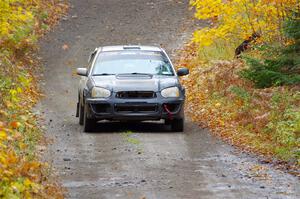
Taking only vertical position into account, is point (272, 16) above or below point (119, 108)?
above

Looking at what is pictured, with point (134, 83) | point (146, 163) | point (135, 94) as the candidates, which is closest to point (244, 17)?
point (134, 83)

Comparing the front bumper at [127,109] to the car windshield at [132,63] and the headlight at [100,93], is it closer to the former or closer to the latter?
the headlight at [100,93]

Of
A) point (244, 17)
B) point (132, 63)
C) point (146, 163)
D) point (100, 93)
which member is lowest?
point (146, 163)

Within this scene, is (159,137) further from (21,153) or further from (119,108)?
(21,153)

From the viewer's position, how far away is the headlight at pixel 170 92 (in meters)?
17.2

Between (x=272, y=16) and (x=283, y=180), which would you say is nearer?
(x=283, y=180)

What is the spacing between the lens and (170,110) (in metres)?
17.2

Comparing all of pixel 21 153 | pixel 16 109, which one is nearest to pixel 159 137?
pixel 16 109

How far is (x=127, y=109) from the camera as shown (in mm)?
17031

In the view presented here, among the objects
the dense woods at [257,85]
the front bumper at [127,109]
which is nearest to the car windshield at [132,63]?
the front bumper at [127,109]

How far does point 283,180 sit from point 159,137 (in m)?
4.79

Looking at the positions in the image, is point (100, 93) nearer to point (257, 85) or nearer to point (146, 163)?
point (146, 163)

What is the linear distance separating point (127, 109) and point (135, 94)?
0.33m

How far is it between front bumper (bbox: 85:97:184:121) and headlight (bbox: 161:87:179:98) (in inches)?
4.3
